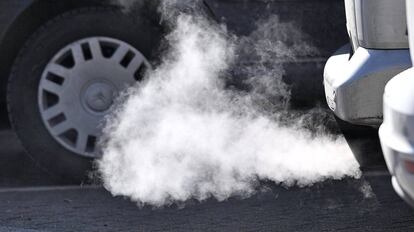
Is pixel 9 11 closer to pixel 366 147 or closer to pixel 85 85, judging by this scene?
pixel 85 85

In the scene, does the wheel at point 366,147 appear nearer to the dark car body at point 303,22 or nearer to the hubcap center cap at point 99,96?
the dark car body at point 303,22

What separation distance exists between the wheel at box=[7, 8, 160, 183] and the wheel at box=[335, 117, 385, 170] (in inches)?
58.6

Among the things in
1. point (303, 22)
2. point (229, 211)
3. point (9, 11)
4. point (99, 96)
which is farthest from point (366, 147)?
point (9, 11)

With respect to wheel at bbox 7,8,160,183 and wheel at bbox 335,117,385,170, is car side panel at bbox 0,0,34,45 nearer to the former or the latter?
wheel at bbox 7,8,160,183

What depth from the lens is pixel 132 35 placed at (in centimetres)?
484

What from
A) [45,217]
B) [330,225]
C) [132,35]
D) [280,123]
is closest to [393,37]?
[330,225]

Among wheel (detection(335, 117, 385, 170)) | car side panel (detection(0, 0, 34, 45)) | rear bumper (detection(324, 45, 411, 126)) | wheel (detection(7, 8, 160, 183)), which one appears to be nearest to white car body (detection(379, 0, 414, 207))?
rear bumper (detection(324, 45, 411, 126))

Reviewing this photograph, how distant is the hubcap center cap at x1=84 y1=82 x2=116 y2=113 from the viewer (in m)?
4.85

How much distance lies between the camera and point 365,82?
354 cm

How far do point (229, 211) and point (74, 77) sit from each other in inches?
48.5

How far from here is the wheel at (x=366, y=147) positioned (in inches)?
209

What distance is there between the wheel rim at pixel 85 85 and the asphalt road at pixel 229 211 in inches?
14.7

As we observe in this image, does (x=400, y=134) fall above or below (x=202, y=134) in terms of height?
above

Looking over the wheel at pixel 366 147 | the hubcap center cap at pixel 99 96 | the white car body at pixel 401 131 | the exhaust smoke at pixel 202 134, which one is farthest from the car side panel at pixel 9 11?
the white car body at pixel 401 131
